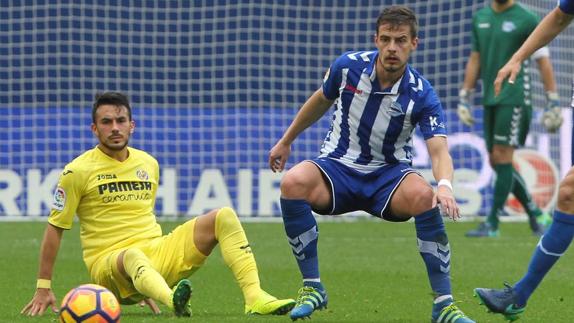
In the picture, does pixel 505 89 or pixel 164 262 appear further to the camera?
pixel 505 89

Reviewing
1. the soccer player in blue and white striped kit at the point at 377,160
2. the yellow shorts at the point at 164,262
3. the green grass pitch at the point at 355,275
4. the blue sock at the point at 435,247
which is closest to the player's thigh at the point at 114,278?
the yellow shorts at the point at 164,262

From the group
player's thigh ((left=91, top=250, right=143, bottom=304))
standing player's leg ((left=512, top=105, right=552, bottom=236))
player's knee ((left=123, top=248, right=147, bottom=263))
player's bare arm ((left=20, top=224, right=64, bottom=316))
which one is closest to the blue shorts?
player's knee ((left=123, top=248, right=147, bottom=263))

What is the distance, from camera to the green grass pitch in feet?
21.8

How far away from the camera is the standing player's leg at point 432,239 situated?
608 centimetres

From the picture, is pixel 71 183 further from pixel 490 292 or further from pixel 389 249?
pixel 389 249

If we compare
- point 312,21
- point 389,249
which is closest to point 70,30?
point 312,21

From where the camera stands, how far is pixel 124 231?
673 cm

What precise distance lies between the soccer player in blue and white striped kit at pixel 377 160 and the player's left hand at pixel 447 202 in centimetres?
27

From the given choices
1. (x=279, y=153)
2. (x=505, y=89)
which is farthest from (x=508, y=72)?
(x=505, y=89)

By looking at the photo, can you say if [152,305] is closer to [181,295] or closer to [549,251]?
[181,295]

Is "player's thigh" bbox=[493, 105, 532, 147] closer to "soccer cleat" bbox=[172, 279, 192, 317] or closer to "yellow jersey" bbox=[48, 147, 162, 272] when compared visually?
"yellow jersey" bbox=[48, 147, 162, 272]

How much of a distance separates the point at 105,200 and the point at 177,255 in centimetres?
48

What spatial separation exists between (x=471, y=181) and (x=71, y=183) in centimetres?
885

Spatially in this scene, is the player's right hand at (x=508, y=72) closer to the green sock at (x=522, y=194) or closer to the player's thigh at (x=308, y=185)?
the player's thigh at (x=308, y=185)
